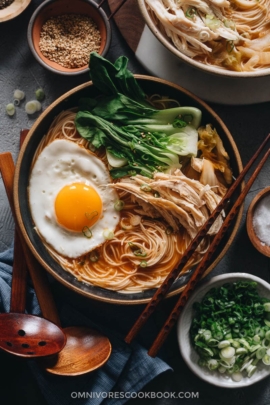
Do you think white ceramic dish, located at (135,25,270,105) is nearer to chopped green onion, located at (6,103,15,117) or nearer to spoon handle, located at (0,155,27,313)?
chopped green onion, located at (6,103,15,117)

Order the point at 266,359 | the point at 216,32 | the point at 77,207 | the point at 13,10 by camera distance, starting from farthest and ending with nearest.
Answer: the point at 13,10
the point at 266,359
the point at 77,207
the point at 216,32

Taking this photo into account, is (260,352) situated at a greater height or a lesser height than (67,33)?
lesser

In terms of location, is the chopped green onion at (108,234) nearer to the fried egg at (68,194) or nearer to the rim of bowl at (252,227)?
the fried egg at (68,194)

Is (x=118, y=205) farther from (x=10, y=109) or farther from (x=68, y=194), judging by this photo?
(x=10, y=109)

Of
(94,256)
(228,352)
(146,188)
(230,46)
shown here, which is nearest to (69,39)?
(230,46)

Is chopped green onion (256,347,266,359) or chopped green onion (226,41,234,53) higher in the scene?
chopped green onion (226,41,234,53)

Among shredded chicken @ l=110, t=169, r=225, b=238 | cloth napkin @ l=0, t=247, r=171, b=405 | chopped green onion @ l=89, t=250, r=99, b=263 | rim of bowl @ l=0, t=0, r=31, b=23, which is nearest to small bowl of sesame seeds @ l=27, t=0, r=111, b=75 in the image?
rim of bowl @ l=0, t=0, r=31, b=23

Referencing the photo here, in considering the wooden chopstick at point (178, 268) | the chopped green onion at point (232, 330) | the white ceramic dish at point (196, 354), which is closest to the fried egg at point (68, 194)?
the wooden chopstick at point (178, 268)

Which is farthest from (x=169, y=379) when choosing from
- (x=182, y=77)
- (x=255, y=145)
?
(x=182, y=77)
